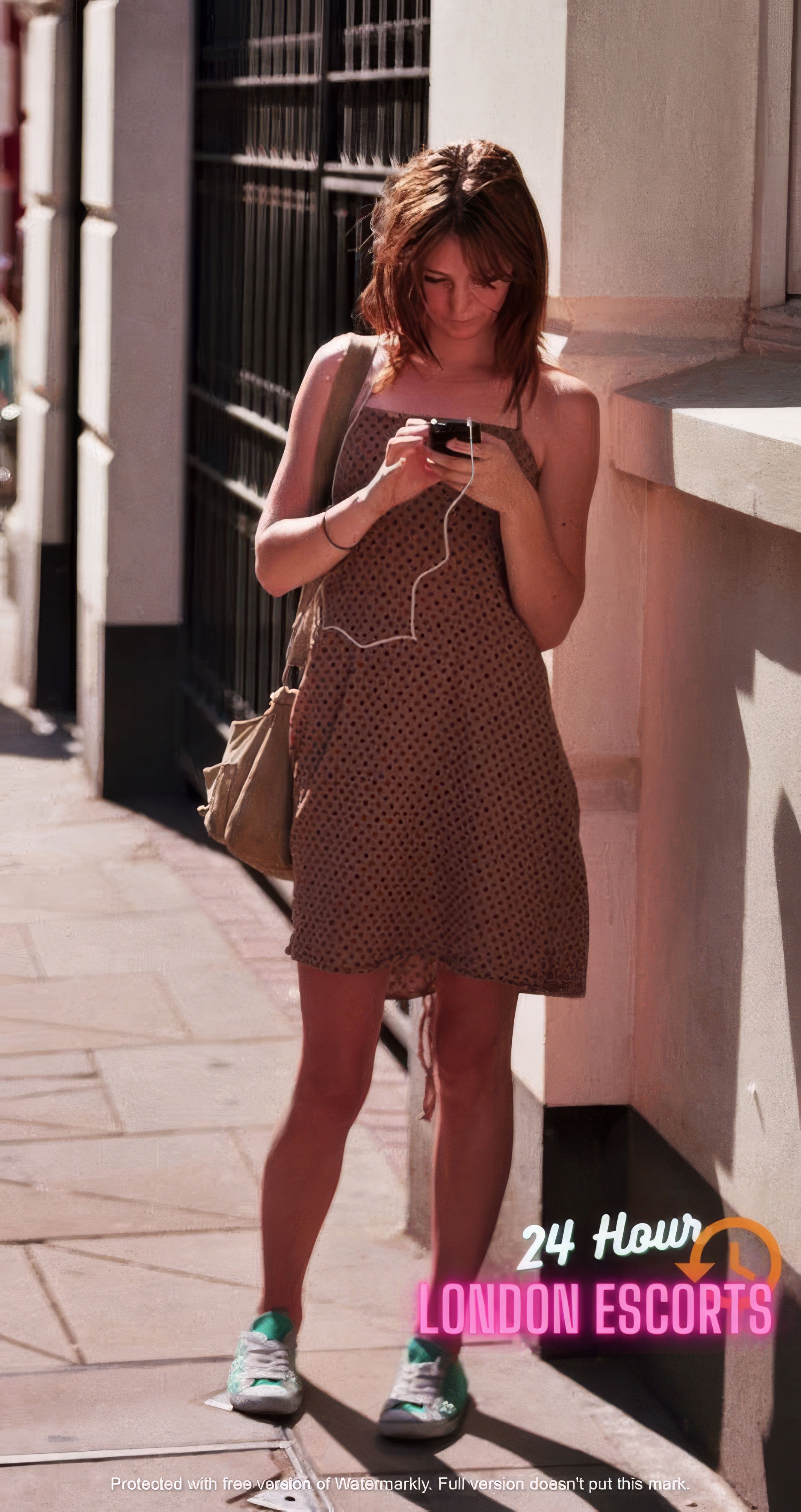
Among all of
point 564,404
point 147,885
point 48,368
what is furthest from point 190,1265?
point 48,368

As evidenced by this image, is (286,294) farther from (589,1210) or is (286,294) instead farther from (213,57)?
(589,1210)

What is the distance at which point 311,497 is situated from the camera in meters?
3.37

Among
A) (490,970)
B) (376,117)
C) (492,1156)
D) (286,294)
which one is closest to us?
(490,970)

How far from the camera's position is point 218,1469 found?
341 cm

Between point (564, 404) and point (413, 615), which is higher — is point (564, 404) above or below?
above

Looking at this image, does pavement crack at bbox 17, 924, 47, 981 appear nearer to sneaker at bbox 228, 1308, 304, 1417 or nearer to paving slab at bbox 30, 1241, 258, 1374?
paving slab at bbox 30, 1241, 258, 1374

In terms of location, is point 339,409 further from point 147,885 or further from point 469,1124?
point 147,885

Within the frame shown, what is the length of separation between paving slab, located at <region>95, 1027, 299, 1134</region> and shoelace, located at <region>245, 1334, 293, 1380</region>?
4.65 feet

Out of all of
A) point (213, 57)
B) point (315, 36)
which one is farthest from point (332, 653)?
point (213, 57)

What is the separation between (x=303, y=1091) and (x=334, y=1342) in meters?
0.67

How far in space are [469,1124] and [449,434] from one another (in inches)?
45.2

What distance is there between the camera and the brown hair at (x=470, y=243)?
3137 mm

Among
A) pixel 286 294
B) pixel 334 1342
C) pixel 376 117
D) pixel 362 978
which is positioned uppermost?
pixel 376 117

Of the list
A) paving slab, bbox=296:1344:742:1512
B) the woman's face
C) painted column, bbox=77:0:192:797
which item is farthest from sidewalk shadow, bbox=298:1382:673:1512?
painted column, bbox=77:0:192:797
